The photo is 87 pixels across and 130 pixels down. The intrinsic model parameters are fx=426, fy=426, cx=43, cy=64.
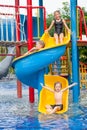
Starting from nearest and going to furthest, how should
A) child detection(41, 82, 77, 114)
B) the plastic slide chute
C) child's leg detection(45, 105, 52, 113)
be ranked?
child's leg detection(45, 105, 52, 113) → child detection(41, 82, 77, 114) → the plastic slide chute

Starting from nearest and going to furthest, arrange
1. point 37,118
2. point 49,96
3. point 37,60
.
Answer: point 37,118
point 37,60
point 49,96

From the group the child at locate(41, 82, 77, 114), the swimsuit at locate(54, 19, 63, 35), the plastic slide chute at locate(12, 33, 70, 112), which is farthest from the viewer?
the swimsuit at locate(54, 19, 63, 35)

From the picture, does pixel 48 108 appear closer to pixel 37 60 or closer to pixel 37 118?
pixel 37 118

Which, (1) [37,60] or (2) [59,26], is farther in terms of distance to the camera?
(2) [59,26]

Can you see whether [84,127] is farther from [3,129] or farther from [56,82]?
[56,82]

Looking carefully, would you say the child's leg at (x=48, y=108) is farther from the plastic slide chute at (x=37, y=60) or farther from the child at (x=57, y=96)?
the plastic slide chute at (x=37, y=60)

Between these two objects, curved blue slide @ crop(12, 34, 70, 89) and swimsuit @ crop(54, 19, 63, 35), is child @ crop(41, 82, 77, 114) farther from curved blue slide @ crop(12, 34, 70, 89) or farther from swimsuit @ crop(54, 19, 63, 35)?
swimsuit @ crop(54, 19, 63, 35)

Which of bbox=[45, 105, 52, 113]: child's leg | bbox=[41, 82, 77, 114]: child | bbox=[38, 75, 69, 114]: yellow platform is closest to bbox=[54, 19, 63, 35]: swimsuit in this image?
bbox=[38, 75, 69, 114]: yellow platform

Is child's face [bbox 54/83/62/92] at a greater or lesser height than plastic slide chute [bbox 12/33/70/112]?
lesser

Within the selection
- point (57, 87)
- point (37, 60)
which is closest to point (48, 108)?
point (57, 87)

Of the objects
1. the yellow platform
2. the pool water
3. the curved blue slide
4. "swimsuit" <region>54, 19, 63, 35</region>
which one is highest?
"swimsuit" <region>54, 19, 63, 35</region>

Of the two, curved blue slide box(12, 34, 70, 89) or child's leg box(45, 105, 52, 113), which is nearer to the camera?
child's leg box(45, 105, 52, 113)

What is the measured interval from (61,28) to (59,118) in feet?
10.2

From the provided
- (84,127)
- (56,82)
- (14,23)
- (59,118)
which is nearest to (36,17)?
(14,23)
